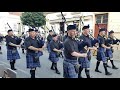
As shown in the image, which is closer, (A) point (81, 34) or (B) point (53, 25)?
(A) point (81, 34)

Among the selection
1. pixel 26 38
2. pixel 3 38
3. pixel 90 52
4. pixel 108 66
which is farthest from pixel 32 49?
pixel 108 66

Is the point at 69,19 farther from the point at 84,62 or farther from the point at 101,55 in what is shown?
the point at 101,55

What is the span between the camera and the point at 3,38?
484 cm

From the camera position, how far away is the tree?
453cm

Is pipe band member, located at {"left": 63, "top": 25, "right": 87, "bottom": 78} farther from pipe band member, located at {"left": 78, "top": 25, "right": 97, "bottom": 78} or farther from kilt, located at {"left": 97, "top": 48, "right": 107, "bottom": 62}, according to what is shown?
kilt, located at {"left": 97, "top": 48, "right": 107, "bottom": 62}

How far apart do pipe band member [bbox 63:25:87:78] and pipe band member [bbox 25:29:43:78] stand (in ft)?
1.86

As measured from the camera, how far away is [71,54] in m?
4.10

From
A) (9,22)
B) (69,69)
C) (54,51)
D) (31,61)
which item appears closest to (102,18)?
(54,51)

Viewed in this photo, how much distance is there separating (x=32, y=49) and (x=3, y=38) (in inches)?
21.6

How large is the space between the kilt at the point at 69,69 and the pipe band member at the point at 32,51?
0.55m

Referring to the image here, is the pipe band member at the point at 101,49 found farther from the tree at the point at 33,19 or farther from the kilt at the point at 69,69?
the tree at the point at 33,19

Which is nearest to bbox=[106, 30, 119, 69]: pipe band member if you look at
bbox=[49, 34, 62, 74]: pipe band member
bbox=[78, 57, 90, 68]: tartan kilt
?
bbox=[78, 57, 90, 68]: tartan kilt

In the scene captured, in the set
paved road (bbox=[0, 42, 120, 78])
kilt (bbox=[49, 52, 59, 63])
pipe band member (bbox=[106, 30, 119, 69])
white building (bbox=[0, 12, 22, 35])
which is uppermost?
white building (bbox=[0, 12, 22, 35])
